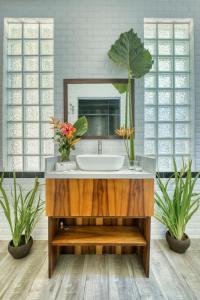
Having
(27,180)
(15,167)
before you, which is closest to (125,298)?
(27,180)

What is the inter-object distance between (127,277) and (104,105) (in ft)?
5.63

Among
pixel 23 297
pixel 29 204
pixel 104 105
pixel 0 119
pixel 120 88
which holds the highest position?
pixel 120 88

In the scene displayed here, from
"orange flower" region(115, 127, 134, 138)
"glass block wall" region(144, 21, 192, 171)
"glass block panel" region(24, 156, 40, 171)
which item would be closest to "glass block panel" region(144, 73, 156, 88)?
"glass block wall" region(144, 21, 192, 171)

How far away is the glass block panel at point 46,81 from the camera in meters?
2.40

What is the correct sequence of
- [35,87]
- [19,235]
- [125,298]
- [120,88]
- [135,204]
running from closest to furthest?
1. [125,298]
2. [135,204]
3. [19,235]
4. [120,88]
5. [35,87]

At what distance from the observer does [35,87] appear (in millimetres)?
2387

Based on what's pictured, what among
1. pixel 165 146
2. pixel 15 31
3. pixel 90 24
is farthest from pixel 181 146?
pixel 15 31

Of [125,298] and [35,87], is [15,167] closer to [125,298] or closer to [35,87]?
[35,87]

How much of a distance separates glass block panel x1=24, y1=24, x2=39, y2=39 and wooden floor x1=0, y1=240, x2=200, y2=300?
2.49 meters

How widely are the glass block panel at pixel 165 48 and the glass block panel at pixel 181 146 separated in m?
1.09

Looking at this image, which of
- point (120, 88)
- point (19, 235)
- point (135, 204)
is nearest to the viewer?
point (135, 204)

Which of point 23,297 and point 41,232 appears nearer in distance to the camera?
point 23,297

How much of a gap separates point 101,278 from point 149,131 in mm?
1638

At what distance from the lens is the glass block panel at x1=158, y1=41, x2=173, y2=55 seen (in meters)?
2.41
